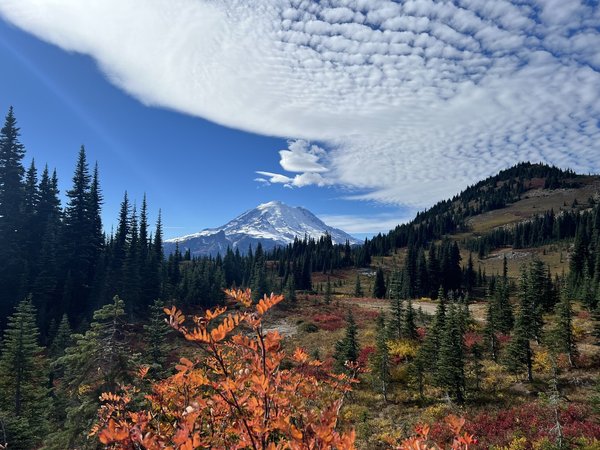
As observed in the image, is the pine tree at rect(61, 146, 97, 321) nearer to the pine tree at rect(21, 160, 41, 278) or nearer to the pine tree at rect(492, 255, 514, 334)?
the pine tree at rect(21, 160, 41, 278)

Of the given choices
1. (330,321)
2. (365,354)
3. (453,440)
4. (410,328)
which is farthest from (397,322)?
(453,440)

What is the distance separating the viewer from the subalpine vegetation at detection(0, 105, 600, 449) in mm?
3250

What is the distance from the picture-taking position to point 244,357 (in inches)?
128

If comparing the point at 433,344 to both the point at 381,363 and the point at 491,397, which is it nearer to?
the point at 381,363

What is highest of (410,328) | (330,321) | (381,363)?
(410,328)

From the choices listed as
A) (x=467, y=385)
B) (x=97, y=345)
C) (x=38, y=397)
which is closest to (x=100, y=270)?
(x=38, y=397)

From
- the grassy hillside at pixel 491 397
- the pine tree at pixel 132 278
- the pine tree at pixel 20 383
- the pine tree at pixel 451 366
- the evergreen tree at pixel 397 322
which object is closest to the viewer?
the grassy hillside at pixel 491 397

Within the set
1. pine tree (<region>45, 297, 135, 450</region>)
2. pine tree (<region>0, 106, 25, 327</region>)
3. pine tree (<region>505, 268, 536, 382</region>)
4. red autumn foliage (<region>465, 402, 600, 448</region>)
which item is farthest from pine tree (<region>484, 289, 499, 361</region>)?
pine tree (<region>0, 106, 25, 327</region>)

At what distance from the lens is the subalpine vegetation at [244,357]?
3250 mm

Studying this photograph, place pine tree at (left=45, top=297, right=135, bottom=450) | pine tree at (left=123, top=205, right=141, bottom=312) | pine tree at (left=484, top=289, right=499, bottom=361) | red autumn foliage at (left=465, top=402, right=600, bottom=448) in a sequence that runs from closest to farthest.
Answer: pine tree at (left=45, top=297, right=135, bottom=450), red autumn foliage at (left=465, top=402, right=600, bottom=448), pine tree at (left=484, top=289, right=499, bottom=361), pine tree at (left=123, top=205, right=141, bottom=312)

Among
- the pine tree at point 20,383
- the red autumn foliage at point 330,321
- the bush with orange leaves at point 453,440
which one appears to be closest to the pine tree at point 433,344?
the red autumn foliage at point 330,321

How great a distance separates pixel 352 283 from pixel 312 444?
116371 millimetres

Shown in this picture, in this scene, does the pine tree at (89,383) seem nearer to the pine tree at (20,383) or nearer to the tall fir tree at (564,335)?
the pine tree at (20,383)

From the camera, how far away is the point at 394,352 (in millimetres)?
30531
